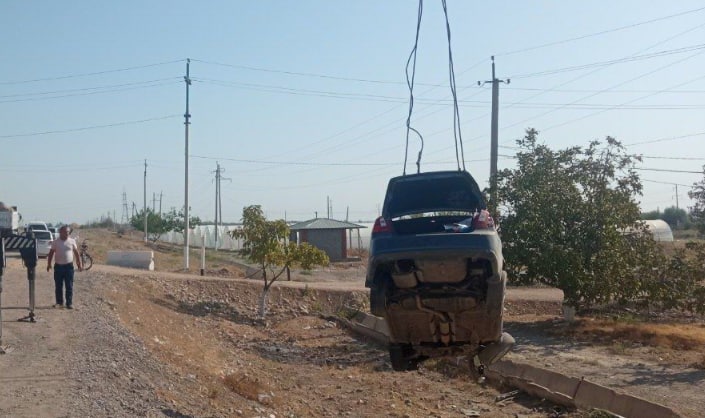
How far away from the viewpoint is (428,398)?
17.5 m

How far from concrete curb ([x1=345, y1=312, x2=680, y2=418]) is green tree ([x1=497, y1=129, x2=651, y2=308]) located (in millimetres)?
4762

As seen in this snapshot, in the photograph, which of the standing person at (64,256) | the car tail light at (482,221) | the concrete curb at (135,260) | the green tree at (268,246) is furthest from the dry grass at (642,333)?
the concrete curb at (135,260)

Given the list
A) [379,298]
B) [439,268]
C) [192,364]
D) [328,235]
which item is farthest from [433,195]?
[328,235]

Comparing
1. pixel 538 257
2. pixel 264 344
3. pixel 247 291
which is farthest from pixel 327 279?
pixel 538 257

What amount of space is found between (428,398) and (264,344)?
27.0ft

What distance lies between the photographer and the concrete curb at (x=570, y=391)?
504 inches

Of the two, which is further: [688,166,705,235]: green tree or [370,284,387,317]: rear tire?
[688,166,705,235]: green tree

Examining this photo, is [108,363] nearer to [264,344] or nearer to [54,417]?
[54,417]

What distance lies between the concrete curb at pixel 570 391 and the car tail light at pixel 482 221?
3.05 meters

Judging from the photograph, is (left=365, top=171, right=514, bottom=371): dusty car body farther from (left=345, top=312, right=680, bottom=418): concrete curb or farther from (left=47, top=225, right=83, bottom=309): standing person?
(left=47, top=225, right=83, bottom=309): standing person

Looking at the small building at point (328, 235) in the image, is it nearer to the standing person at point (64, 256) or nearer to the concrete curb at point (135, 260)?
the concrete curb at point (135, 260)

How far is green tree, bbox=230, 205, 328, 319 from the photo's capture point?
28.6 meters

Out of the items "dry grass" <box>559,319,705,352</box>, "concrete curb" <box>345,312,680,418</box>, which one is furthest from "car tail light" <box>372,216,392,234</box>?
"dry grass" <box>559,319,705,352</box>

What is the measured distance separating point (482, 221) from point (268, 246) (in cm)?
1949
